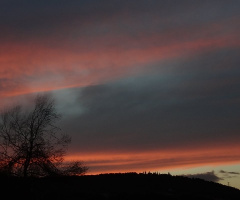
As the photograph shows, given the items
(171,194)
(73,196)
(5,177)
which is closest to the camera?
(73,196)

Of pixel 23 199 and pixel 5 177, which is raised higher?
pixel 5 177

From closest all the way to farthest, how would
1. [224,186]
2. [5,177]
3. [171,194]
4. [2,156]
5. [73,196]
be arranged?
[73,196]
[171,194]
[5,177]
[224,186]
[2,156]

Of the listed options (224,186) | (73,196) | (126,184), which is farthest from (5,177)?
(224,186)

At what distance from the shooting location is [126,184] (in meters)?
38.9

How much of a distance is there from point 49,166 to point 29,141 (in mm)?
4024

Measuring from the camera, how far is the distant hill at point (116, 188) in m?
35.5

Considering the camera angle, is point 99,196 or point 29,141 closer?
point 99,196

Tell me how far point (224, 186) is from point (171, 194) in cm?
973

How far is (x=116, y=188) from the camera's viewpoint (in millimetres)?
37281

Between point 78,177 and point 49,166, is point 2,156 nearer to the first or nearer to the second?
point 49,166

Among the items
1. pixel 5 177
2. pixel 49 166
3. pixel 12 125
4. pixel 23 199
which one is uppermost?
pixel 12 125

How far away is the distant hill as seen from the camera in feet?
116

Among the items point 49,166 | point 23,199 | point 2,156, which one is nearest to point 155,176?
point 23,199

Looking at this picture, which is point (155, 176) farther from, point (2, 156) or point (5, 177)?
point (2, 156)
